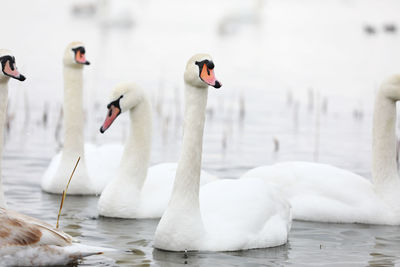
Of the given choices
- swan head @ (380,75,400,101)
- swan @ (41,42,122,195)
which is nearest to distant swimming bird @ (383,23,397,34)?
swan @ (41,42,122,195)

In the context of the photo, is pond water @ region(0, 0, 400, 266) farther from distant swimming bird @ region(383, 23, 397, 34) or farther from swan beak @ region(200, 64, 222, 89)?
swan beak @ region(200, 64, 222, 89)

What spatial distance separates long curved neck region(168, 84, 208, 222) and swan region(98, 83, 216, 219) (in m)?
1.45

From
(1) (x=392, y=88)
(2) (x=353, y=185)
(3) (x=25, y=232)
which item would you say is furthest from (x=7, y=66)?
(1) (x=392, y=88)

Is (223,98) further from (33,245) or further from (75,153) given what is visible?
(33,245)

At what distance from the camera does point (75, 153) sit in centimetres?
1041

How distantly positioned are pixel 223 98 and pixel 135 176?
35.0 ft

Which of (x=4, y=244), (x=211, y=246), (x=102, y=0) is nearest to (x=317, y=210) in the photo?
(x=211, y=246)

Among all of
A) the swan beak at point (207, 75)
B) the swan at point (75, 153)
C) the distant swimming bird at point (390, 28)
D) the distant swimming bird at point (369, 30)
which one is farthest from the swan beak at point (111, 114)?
the distant swimming bird at point (390, 28)

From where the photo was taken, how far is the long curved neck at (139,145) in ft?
30.7

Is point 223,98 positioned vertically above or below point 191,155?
above

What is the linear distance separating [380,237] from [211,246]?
2.06m

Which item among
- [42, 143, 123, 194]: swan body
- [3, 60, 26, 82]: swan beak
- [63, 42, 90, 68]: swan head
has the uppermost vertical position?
[63, 42, 90, 68]: swan head

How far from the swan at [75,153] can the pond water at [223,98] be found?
0.27 metres

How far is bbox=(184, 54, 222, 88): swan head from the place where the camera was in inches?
283
